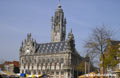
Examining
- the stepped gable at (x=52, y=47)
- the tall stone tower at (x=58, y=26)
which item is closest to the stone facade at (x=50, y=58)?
the stepped gable at (x=52, y=47)

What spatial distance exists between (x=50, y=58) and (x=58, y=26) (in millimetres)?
31970

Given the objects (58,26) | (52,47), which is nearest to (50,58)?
(52,47)

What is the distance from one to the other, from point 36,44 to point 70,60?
2141 centimetres

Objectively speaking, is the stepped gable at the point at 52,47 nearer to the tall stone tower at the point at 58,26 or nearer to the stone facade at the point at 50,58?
the stone facade at the point at 50,58

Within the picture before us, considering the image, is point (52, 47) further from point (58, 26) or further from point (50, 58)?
point (58, 26)

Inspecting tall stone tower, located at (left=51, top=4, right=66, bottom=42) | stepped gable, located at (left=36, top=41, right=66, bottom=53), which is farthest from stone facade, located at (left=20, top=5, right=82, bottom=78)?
tall stone tower, located at (left=51, top=4, right=66, bottom=42)

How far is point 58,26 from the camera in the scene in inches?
4825

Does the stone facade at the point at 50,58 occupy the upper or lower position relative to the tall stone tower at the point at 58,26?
lower

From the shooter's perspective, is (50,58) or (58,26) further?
(58,26)

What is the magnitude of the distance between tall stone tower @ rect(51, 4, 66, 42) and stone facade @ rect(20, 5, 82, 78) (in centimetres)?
1843

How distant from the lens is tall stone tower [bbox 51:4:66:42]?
394 feet

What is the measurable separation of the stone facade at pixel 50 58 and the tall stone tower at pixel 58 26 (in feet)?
60.5

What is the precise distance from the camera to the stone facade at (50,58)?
9069 centimetres

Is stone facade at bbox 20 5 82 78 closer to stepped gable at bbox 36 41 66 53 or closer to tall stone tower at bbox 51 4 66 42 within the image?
stepped gable at bbox 36 41 66 53
